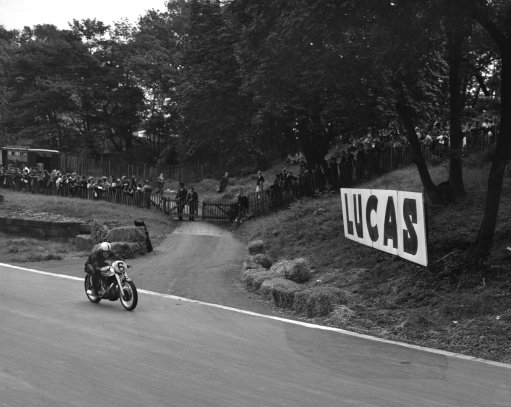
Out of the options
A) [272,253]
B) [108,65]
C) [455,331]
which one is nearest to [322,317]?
[455,331]

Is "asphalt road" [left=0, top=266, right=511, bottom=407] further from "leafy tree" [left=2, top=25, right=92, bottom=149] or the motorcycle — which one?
"leafy tree" [left=2, top=25, right=92, bottom=149]

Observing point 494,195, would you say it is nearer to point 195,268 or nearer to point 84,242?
point 195,268

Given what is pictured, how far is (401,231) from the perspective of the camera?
38.4ft

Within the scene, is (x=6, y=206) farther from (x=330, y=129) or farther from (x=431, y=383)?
(x=431, y=383)

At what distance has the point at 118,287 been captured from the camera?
11219 mm

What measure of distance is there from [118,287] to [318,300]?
3791 mm

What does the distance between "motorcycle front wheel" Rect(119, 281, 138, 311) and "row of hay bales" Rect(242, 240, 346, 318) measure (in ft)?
9.49

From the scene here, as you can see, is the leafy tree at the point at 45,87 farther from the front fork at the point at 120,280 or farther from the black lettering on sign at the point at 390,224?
the black lettering on sign at the point at 390,224

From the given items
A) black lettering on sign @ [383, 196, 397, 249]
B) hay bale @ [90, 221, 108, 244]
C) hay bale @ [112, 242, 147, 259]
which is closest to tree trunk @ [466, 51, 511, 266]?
black lettering on sign @ [383, 196, 397, 249]

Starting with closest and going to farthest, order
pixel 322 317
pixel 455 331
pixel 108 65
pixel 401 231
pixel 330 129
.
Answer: pixel 455 331, pixel 322 317, pixel 401 231, pixel 330 129, pixel 108 65

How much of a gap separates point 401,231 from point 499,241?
6.81 ft

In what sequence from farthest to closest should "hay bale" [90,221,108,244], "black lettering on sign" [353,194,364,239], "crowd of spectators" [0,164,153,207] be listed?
1. "crowd of spectators" [0,164,153,207]
2. "hay bale" [90,221,108,244]
3. "black lettering on sign" [353,194,364,239]

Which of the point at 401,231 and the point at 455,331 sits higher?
the point at 401,231

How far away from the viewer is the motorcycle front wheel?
10.9 meters
